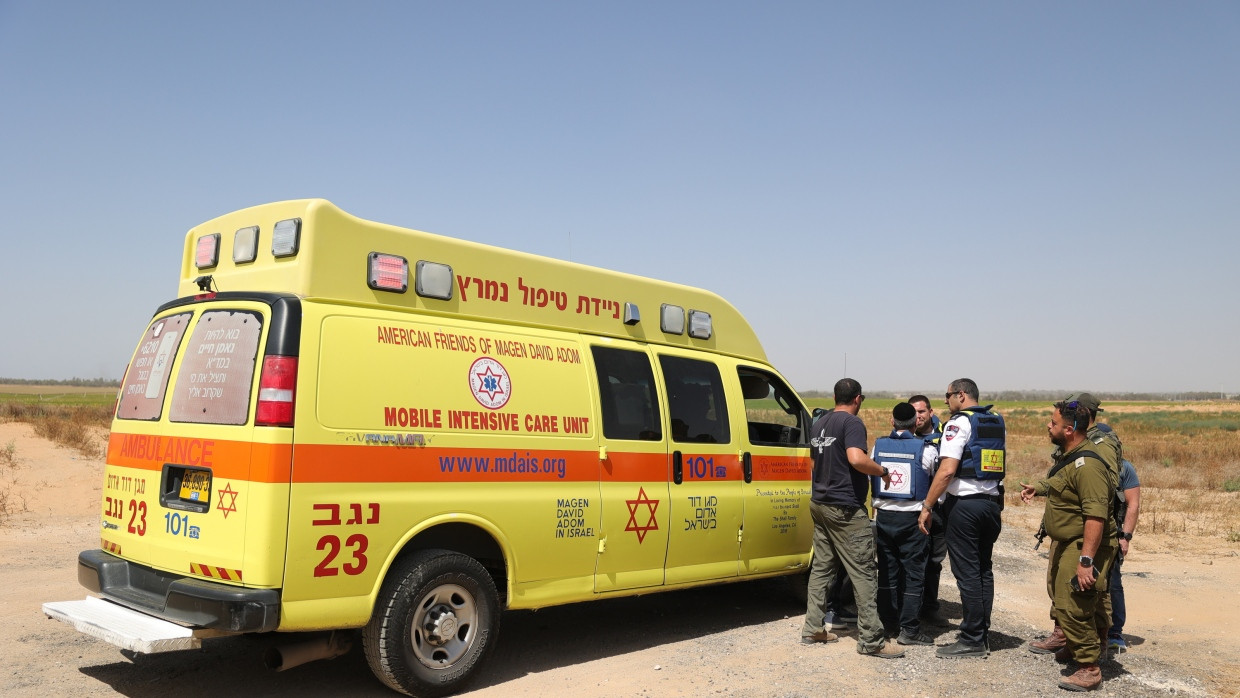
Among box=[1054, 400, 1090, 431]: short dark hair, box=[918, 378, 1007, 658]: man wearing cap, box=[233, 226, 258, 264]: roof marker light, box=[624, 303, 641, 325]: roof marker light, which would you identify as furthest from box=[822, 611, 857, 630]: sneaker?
box=[233, 226, 258, 264]: roof marker light

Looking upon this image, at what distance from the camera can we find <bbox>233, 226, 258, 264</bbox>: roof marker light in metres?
5.46

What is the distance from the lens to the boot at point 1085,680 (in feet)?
19.4

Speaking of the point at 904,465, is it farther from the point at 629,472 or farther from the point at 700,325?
the point at 629,472

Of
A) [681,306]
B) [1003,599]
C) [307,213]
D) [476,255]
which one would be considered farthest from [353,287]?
[1003,599]

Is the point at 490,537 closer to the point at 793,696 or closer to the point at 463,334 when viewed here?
the point at 463,334

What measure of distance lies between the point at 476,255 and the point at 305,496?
201 centimetres

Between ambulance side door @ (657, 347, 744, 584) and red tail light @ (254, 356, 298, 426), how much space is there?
9.77ft

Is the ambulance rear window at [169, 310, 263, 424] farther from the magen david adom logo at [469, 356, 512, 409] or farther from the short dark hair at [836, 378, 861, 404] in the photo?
the short dark hair at [836, 378, 861, 404]

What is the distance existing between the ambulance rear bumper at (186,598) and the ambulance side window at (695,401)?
3259mm

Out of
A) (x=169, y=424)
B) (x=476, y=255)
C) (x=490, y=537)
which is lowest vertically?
(x=490, y=537)

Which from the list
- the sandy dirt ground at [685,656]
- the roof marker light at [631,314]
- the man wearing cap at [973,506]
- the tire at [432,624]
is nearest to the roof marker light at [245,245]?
the tire at [432,624]

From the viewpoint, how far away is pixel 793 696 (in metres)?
5.56

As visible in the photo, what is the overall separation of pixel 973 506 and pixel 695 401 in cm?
219

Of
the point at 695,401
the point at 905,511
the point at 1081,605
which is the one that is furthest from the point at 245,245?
the point at 1081,605
